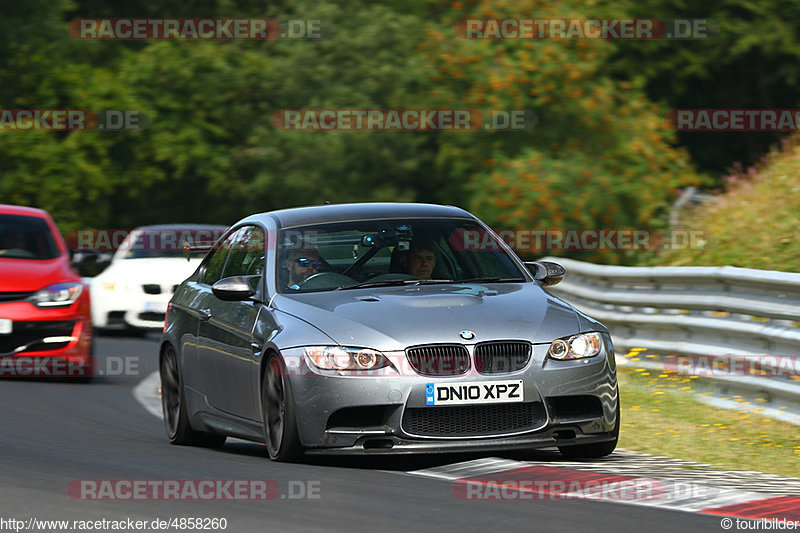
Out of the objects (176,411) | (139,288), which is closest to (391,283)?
(176,411)

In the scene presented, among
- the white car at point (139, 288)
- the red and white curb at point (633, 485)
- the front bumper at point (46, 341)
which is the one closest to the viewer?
the red and white curb at point (633, 485)

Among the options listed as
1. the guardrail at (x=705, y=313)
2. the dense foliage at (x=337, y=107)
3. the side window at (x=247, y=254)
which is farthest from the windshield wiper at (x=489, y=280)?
the dense foliage at (x=337, y=107)

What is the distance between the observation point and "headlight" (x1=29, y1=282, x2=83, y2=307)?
1509cm

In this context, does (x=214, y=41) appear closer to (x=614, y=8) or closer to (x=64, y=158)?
(x=64, y=158)

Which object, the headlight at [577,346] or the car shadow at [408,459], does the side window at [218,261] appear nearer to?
the car shadow at [408,459]

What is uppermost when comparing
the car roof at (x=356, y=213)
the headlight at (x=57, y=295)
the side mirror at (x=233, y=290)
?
the car roof at (x=356, y=213)

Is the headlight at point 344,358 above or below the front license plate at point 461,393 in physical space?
above

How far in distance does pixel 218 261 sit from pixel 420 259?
1708 mm

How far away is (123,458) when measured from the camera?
361 inches

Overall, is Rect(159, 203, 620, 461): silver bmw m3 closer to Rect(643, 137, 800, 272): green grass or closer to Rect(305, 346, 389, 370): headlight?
Rect(305, 346, 389, 370): headlight

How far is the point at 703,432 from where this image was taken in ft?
35.1

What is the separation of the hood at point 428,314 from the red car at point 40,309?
21.1 feet

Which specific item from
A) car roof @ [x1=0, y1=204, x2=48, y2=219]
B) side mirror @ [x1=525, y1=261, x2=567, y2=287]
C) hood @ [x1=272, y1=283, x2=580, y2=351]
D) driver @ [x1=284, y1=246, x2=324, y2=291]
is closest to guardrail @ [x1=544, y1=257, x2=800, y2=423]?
side mirror @ [x1=525, y1=261, x2=567, y2=287]

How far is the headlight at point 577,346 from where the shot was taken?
28.0 feet
